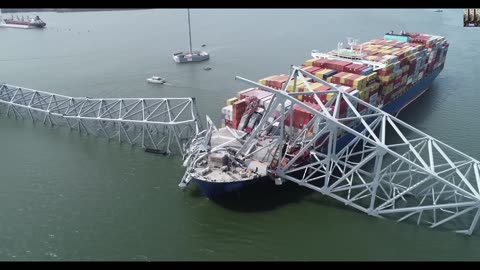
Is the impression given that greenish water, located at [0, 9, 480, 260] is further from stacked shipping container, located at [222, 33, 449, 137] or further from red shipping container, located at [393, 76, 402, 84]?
stacked shipping container, located at [222, 33, 449, 137]

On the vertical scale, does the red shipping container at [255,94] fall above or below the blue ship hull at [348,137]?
above

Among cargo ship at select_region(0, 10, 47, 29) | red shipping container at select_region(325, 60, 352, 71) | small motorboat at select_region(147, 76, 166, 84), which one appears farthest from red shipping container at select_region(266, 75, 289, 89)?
cargo ship at select_region(0, 10, 47, 29)

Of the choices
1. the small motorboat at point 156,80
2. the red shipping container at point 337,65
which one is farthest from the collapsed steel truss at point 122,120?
the red shipping container at point 337,65

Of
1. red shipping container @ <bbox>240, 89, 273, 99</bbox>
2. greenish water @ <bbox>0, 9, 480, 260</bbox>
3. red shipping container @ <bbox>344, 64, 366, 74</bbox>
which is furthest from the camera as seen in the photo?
red shipping container @ <bbox>344, 64, 366, 74</bbox>

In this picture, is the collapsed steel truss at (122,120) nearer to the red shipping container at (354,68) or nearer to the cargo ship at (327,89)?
the cargo ship at (327,89)

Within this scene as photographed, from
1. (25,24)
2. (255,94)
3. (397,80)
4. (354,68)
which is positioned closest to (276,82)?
(255,94)

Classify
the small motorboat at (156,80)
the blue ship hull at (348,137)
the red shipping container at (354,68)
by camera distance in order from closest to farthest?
the blue ship hull at (348,137), the red shipping container at (354,68), the small motorboat at (156,80)

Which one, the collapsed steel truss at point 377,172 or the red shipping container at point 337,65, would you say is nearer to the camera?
the collapsed steel truss at point 377,172

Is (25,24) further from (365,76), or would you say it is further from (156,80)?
(365,76)
